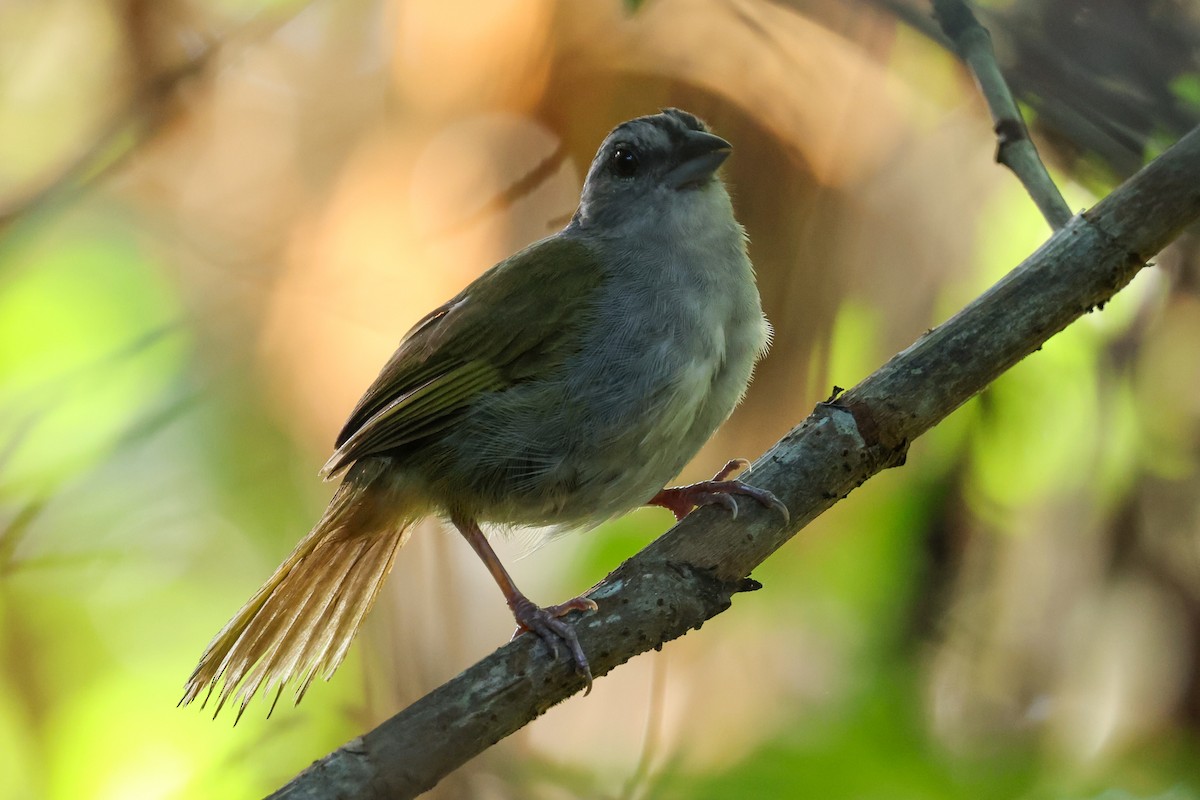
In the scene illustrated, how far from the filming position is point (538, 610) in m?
1.77

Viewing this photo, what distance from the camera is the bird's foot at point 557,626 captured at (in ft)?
5.18

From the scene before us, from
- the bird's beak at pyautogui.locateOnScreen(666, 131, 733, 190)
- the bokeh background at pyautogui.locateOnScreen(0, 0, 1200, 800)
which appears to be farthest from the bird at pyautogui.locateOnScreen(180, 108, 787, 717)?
the bokeh background at pyautogui.locateOnScreen(0, 0, 1200, 800)

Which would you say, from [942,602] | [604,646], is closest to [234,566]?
[604,646]

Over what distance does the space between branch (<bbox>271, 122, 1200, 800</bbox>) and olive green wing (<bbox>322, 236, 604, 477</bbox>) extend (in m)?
0.54

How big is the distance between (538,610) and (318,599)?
641mm

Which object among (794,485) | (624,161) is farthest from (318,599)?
(624,161)

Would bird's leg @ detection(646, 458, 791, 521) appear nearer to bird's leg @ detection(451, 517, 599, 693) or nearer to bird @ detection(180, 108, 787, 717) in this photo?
bird @ detection(180, 108, 787, 717)

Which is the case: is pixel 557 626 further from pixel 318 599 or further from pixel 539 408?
pixel 318 599

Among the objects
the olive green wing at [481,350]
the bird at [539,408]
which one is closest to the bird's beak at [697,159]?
the bird at [539,408]

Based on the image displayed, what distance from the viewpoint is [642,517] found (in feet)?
8.71

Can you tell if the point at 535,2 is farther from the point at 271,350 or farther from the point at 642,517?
the point at 642,517

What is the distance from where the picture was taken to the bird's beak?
2.23 meters

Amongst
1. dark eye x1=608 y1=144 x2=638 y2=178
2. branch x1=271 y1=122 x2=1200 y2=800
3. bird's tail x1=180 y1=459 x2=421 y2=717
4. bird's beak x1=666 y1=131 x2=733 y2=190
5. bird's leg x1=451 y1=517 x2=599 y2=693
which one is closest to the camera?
branch x1=271 y1=122 x2=1200 y2=800

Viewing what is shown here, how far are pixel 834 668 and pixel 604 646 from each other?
33.2 inches
